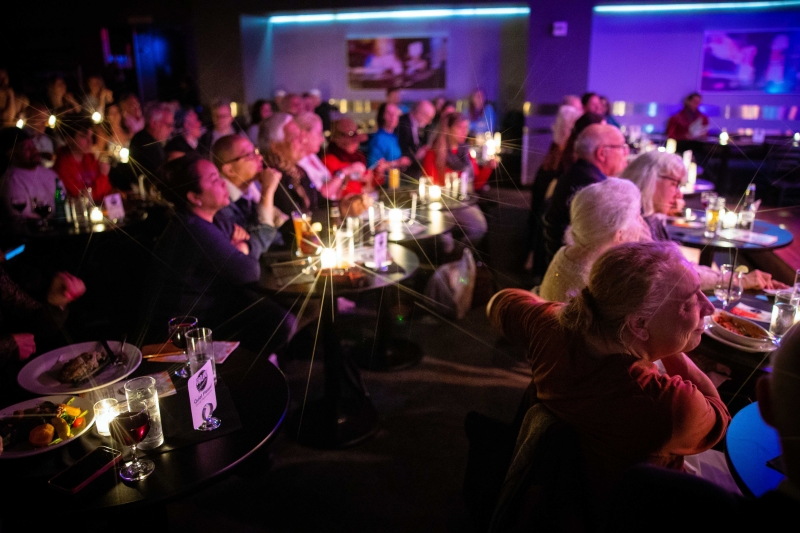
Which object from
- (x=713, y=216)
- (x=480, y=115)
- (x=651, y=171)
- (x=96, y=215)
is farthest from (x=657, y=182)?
(x=480, y=115)

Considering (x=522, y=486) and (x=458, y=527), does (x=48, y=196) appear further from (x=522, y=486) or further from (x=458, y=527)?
(x=522, y=486)

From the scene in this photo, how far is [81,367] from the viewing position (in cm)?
171

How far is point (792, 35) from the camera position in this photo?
8789 mm

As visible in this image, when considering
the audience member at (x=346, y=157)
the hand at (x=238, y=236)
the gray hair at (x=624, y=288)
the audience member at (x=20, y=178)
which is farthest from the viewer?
the audience member at (x=346, y=157)

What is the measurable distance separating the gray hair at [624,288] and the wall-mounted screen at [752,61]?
31.6 ft

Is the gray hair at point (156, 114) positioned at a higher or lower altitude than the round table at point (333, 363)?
higher

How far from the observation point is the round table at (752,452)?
4.34ft

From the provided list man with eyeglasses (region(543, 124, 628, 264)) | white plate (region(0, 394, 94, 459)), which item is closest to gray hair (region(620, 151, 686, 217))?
man with eyeglasses (region(543, 124, 628, 264))

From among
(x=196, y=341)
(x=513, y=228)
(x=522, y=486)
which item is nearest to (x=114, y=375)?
(x=196, y=341)

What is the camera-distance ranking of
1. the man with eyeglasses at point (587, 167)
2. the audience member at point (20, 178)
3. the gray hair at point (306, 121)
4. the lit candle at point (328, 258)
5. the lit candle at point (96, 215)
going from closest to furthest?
the lit candle at point (328, 258) < the man with eyeglasses at point (587, 167) < the audience member at point (20, 178) < the lit candle at point (96, 215) < the gray hair at point (306, 121)

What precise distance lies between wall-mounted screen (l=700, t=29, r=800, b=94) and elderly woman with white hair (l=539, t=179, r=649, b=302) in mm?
8649

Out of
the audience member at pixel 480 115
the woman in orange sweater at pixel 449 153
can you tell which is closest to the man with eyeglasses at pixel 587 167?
the woman in orange sweater at pixel 449 153

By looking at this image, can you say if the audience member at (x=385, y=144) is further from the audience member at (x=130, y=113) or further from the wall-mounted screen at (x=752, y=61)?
the wall-mounted screen at (x=752, y=61)

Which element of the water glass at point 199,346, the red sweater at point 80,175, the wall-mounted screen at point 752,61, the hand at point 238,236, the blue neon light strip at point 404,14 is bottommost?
the water glass at point 199,346
